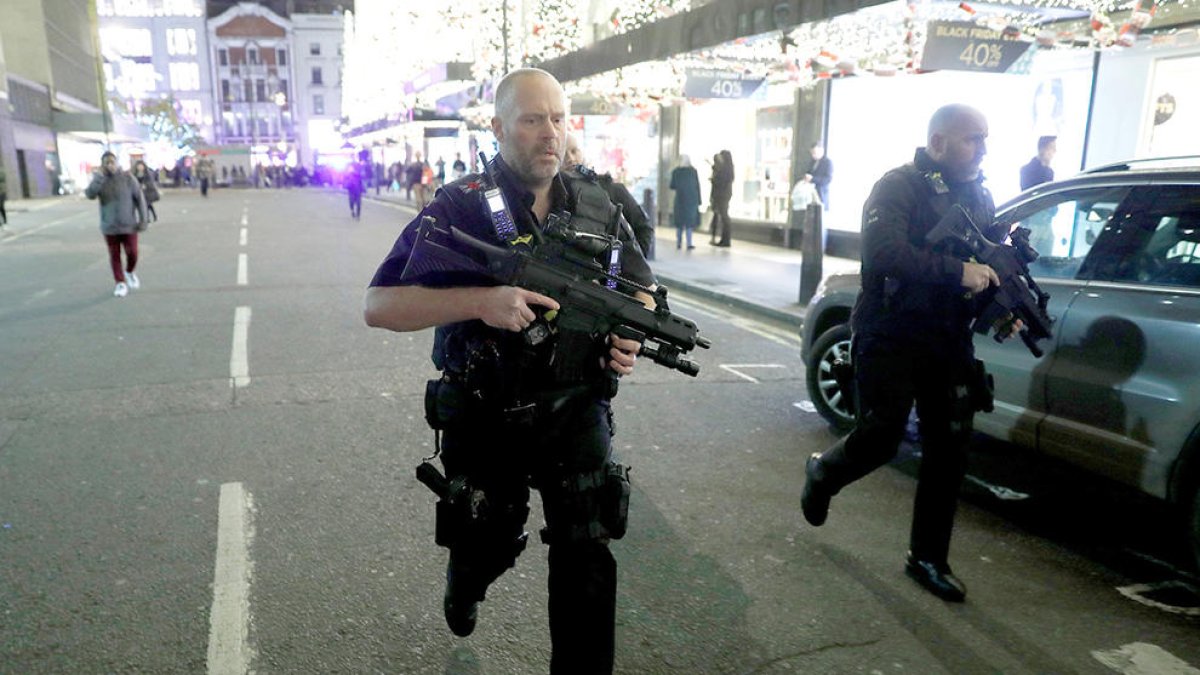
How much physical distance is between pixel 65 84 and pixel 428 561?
226 feet

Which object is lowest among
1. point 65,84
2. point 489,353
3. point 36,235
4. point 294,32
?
point 36,235

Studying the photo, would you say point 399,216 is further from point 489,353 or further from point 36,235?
point 489,353

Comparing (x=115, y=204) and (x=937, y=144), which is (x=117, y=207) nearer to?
(x=115, y=204)

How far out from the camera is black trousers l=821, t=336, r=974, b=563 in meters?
3.31

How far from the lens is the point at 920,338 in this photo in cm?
332

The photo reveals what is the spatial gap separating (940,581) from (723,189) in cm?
1419

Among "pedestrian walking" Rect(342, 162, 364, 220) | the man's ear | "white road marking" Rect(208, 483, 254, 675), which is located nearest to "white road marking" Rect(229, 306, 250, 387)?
"white road marking" Rect(208, 483, 254, 675)

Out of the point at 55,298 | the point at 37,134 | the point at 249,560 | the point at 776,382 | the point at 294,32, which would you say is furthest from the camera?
the point at 294,32

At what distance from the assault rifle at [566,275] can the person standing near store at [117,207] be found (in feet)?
33.3

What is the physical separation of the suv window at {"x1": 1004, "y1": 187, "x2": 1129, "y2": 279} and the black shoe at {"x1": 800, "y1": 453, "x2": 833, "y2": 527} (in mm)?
1530

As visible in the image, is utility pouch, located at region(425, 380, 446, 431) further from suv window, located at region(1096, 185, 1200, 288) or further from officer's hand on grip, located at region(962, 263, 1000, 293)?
suv window, located at region(1096, 185, 1200, 288)

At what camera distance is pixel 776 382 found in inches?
275

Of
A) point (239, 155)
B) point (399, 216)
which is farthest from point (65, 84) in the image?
point (399, 216)

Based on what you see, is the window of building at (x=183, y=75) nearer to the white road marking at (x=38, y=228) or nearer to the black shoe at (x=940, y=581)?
the white road marking at (x=38, y=228)
